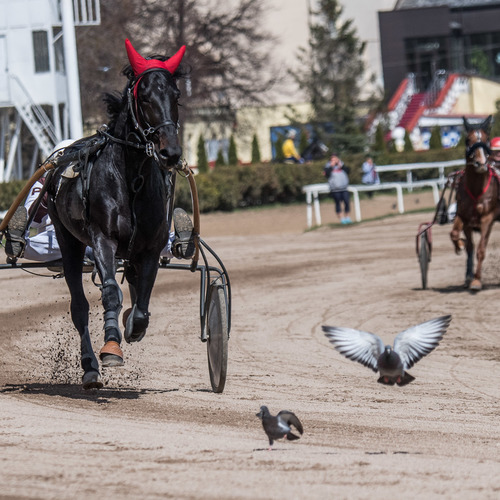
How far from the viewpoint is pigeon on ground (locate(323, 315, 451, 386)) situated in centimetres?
629

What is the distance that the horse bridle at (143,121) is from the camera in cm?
617

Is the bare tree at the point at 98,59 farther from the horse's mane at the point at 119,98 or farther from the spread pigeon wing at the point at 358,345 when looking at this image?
the spread pigeon wing at the point at 358,345

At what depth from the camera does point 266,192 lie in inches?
1166

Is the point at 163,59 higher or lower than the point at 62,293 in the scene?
higher

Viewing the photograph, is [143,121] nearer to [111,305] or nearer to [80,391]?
[111,305]

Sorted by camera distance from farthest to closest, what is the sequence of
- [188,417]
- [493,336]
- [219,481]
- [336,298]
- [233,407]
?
[336,298] < [493,336] < [233,407] < [188,417] < [219,481]

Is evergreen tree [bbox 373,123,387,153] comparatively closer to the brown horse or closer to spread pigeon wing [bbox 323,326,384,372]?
the brown horse

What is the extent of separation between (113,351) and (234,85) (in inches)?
1238

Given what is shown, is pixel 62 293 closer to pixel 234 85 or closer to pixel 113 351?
pixel 113 351

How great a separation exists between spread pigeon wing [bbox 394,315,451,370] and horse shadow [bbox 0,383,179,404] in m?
1.51

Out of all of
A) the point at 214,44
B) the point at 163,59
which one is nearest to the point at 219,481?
the point at 163,59

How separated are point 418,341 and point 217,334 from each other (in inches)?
50.3

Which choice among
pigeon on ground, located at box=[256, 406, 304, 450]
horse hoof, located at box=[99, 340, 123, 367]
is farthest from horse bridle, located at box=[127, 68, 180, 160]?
pigeon on ground, located at box=[256, 406, 304, 450]

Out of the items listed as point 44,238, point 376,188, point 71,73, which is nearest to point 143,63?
point 44,238
